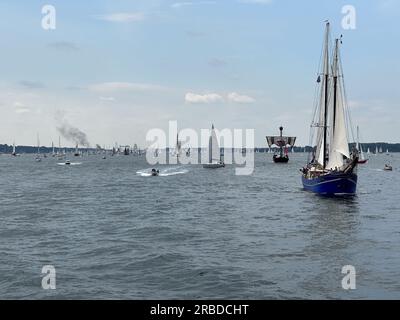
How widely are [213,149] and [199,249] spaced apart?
14382 centimetres

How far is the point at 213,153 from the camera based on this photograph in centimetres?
17950

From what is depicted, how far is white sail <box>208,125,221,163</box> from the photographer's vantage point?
563 ft

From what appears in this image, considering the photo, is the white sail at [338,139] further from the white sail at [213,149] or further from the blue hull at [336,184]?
the white sail at [213,149]

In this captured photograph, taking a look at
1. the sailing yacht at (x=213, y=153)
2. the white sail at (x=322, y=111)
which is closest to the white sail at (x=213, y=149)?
the sailing yacht at (x=213, y=153)

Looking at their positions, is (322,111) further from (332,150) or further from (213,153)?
(213,153)

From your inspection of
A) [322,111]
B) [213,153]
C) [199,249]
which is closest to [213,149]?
[213,153]

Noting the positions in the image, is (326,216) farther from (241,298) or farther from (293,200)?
(241,298)

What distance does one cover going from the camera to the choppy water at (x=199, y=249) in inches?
993

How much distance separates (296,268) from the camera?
29.1 meters

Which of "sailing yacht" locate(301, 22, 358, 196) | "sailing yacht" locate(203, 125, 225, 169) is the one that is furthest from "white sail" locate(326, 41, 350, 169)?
"sailing yacht" locate(203, 125, 225, 169)

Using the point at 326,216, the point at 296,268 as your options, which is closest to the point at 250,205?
the point at 326,216

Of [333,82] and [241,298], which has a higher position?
[333,82]
